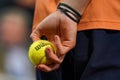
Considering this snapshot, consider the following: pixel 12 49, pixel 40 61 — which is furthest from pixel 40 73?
pixel 12 49

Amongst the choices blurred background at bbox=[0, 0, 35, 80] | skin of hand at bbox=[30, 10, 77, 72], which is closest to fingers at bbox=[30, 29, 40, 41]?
skin of hand at bbox=[30, 10, 77, 72]

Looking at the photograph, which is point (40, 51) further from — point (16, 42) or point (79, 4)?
point (16, 42)

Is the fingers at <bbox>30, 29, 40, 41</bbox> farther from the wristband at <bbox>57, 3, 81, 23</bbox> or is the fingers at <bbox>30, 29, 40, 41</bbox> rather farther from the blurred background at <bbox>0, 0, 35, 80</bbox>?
the blurred background at <bbox>0, 0, 35, 80</bbox>

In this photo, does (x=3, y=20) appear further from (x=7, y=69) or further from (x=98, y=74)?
(x=98, y=74)

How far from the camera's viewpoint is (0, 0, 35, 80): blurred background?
3211mm

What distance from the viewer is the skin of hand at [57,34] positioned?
3.27ft

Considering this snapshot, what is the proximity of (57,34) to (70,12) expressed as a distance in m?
0.07

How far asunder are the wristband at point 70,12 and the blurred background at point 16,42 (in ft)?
6.91

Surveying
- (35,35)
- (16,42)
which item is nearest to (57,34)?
(35,35)

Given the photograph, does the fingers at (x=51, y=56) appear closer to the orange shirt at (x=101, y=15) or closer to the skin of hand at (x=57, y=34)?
→ the skin of hand at (x=57, y=34)

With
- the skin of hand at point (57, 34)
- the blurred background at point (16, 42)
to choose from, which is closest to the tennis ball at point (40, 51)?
the skin of hand at point (57, 34)

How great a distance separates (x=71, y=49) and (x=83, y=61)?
0.14 ft

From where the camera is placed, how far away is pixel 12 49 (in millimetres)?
3211

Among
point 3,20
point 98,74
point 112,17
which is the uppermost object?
point 112,17
